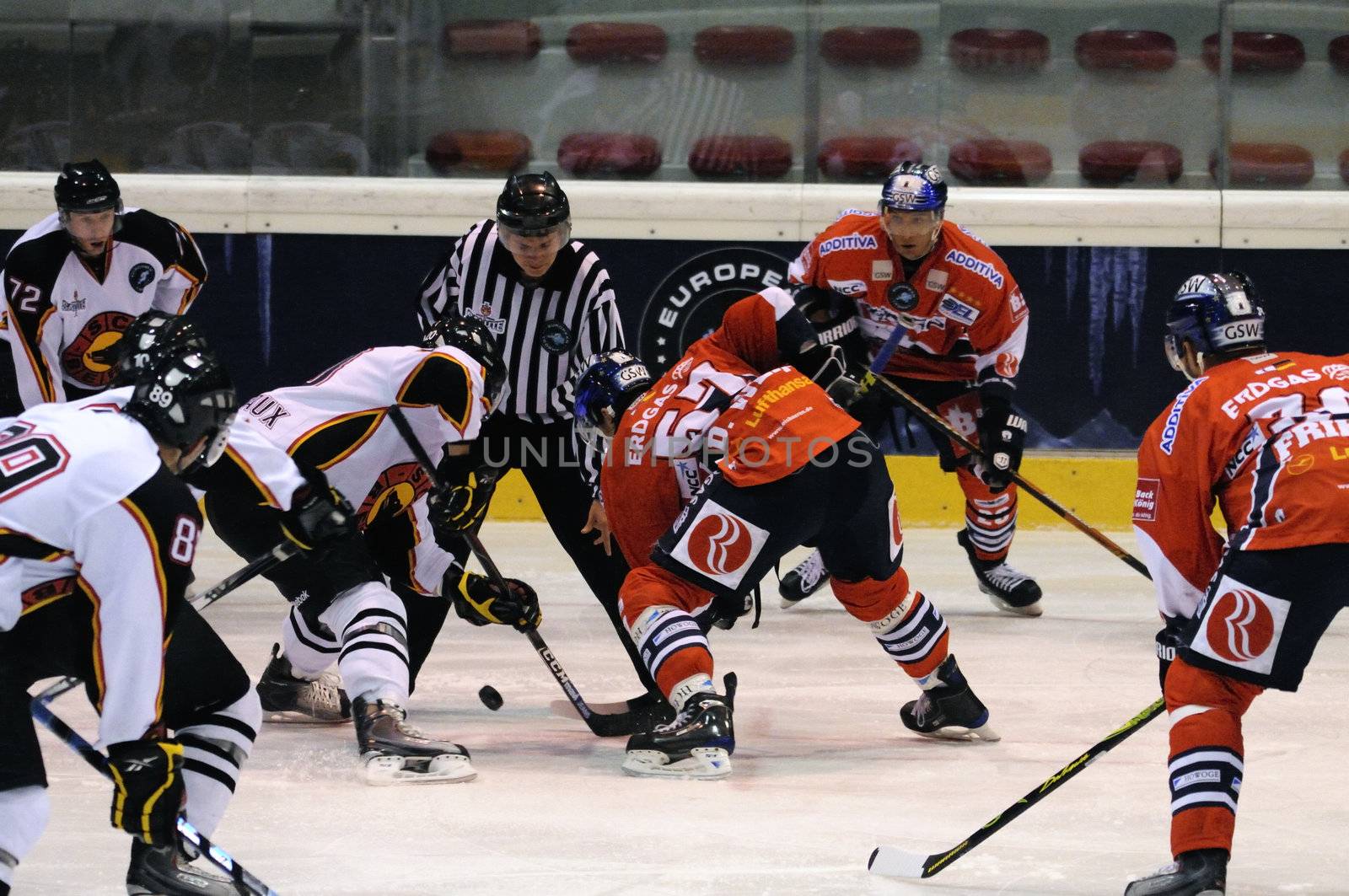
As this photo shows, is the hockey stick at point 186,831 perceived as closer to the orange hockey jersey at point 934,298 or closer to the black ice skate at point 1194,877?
the black ice skate at point 1194,877

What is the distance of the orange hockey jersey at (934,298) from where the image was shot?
4773 mm

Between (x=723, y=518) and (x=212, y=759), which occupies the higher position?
(x=723, y=518)

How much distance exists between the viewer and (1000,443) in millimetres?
4723

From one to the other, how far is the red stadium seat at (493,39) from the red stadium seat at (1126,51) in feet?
6.02

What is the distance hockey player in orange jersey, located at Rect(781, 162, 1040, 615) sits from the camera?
4.74m

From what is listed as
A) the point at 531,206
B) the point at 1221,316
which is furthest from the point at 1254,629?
the point at 531,206

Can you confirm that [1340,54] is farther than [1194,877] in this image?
Yes

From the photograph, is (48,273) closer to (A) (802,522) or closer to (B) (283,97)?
(B) (283,97)

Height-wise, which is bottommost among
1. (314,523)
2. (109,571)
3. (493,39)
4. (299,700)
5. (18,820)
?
(299,700)

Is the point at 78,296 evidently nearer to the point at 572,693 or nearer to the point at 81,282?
the point at 81,282

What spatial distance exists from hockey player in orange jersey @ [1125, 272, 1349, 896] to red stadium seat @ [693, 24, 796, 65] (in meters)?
3.74

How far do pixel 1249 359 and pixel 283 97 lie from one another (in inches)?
167

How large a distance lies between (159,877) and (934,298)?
297 cm

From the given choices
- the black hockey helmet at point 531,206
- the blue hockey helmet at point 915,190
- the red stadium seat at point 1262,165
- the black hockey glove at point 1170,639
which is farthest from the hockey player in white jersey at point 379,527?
the red stadium seat at point 1262,165
